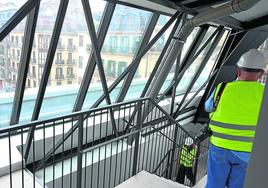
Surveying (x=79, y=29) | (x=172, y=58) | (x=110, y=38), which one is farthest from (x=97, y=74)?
(x=172, y=58)

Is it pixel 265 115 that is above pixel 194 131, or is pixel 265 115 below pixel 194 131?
above

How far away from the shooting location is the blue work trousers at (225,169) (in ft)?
7.16

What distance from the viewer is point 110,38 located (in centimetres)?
397

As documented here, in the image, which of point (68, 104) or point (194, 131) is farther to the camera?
point (194, 131)

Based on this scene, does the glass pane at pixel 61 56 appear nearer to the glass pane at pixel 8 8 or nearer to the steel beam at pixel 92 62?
the steel beam at pixel 92 62

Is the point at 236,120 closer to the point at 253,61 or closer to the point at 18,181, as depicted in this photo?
the point at 253,61

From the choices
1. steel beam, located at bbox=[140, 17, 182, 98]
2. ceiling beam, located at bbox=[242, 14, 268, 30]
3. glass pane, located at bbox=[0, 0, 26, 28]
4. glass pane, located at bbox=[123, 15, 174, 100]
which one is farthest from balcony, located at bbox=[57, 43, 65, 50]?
ceiling beam, located at bbox=[242, 14, 268, 30]

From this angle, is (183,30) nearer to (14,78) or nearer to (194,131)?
(14,78)

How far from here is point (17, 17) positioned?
102 inches

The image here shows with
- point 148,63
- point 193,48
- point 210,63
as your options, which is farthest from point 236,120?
point 210,63

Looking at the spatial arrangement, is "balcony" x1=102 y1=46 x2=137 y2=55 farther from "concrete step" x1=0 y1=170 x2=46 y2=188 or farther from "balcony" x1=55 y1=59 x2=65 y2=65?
"concrete step" x1=0 y1=170 x2=46 y2=188

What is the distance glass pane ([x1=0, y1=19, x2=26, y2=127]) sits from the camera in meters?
2.92

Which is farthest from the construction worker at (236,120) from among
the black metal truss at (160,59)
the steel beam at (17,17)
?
the steel beam at (17,17)

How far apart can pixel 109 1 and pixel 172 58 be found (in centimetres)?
150
